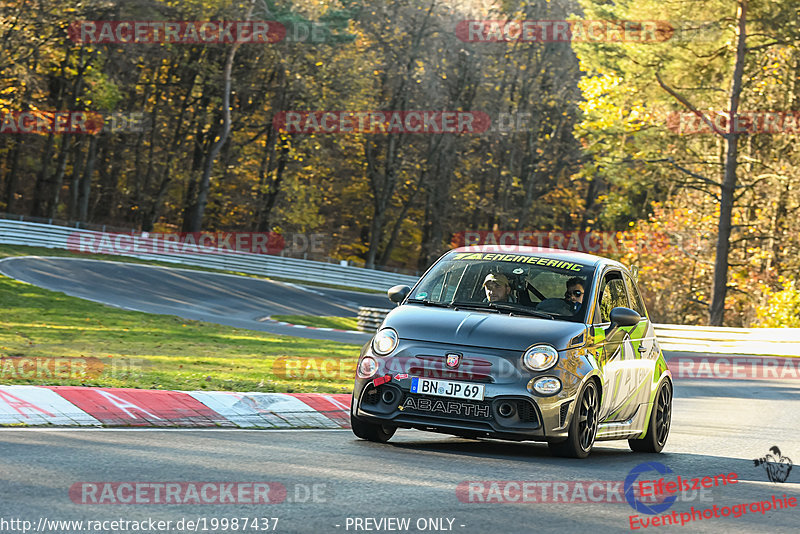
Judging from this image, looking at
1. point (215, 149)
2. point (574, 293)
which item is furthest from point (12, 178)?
point (574, 293)

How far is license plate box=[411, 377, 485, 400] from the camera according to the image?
8.73 meters

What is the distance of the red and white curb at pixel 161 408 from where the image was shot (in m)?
9.25

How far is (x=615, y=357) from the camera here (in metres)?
9.98

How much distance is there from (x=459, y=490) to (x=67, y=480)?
2.40m

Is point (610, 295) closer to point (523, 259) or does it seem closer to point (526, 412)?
point (523, 259)

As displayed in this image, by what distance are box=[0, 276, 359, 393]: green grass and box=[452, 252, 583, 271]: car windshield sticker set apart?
345 centimetres

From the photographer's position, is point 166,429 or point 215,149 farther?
point 215,149

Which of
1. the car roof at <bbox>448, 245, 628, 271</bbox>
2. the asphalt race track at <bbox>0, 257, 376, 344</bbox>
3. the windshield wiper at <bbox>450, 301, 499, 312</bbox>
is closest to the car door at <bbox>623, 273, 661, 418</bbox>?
the car roof at <bbox>448, 245, 628, 271</bbox>

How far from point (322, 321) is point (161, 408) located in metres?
23.6

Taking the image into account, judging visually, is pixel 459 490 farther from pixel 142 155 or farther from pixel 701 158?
pixel 142 155

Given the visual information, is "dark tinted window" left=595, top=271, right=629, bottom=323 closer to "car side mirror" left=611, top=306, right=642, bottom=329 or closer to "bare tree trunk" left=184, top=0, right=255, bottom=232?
"car side mirror" left=611, top=306, right=642, bottom=329

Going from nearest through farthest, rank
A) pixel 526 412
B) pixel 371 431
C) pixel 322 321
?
pixel 526 412 → pixel 371 431 → pixel 322 321

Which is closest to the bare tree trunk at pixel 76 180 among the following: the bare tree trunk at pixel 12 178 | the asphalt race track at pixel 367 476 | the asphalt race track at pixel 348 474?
the bare tree trunk at pixel 12 178

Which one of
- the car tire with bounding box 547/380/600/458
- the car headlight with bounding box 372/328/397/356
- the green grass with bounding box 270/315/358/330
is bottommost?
the green grass with bounding box 270/315/358/330
